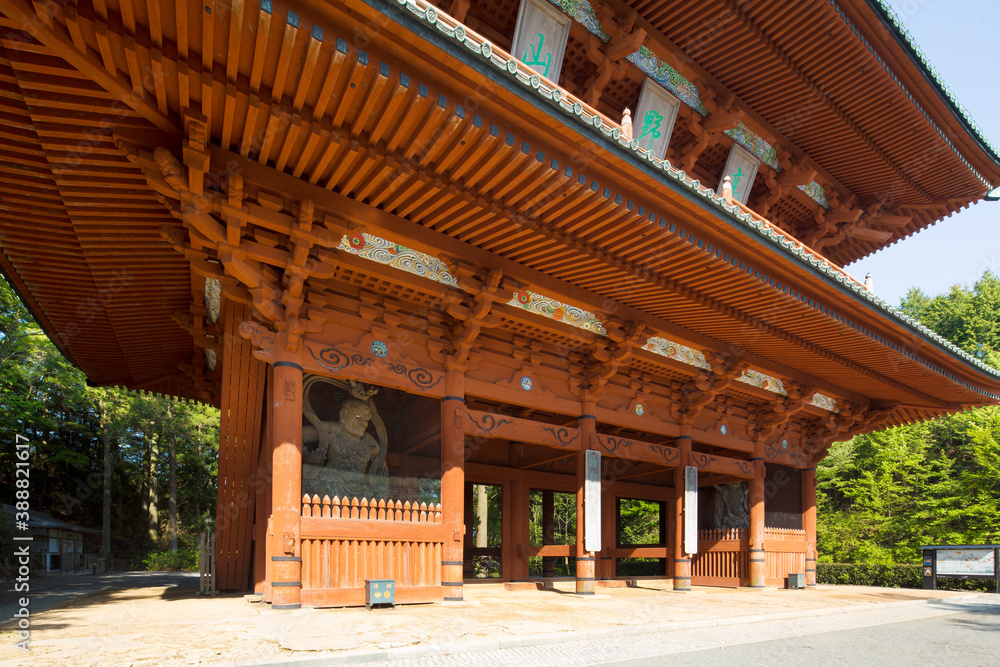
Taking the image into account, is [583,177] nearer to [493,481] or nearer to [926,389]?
[493,481]

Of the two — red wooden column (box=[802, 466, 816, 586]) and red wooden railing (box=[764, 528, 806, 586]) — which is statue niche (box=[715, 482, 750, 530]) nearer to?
red wooden railing (box=[764, 528, 806, 586])

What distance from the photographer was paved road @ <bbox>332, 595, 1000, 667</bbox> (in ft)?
18.5

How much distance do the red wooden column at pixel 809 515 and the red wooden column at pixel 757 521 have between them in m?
2.40

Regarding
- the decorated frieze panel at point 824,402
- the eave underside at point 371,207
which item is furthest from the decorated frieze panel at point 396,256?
the decorated frieze panel at point 824,402

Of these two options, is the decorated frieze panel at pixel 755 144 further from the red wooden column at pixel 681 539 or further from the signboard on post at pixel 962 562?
the signboard on post at pixel 962 562

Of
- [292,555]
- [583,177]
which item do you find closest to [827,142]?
[583,177]

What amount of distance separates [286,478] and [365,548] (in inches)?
55.3

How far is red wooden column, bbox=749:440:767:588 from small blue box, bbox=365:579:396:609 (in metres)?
9.40

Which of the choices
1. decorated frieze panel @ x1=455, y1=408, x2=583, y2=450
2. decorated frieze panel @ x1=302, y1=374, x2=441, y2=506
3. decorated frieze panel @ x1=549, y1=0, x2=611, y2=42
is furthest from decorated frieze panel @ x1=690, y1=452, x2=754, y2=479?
decorated frieze panel @ x1=549, y1=0, x2=611, y2=42

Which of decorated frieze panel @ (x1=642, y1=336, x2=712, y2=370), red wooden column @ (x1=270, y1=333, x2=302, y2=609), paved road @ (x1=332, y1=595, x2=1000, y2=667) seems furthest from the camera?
decorated frieze panel @ (x1=642, y1=336, x2=712, y2=370)

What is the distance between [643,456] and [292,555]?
729cm

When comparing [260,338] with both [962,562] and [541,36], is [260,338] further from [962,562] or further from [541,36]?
[962,562]

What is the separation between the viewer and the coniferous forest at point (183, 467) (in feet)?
71.8

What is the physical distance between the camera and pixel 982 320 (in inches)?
1401
